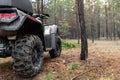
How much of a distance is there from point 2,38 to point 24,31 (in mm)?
621

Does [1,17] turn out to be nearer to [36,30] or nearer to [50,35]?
[36,30]

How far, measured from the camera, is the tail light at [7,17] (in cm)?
578

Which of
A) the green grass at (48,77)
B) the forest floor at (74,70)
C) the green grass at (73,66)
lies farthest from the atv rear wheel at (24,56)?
the green grass at (73,66)

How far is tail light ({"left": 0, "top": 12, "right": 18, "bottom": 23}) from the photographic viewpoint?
5777 millimetres

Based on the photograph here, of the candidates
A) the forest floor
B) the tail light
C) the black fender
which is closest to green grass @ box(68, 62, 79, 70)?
the forest floor

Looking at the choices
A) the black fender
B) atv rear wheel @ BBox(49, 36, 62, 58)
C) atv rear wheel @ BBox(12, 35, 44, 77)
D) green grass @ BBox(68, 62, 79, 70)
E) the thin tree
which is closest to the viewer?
the black fender

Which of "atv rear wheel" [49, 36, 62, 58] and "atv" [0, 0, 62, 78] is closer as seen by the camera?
"atv" [0, 0, 62, 78]

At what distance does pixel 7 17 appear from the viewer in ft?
19.1

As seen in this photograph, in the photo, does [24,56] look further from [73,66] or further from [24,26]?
[73,66]

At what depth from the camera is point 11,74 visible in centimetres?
693

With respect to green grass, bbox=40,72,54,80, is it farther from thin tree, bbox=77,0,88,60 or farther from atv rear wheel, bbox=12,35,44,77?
thin tree, bbox=77,0,88,60

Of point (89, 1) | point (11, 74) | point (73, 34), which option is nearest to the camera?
point (11, 74)

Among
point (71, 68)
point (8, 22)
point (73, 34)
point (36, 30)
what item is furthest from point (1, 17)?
point (73, 34)

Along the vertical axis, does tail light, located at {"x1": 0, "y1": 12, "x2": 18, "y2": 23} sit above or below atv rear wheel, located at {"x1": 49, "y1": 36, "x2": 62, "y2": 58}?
above
